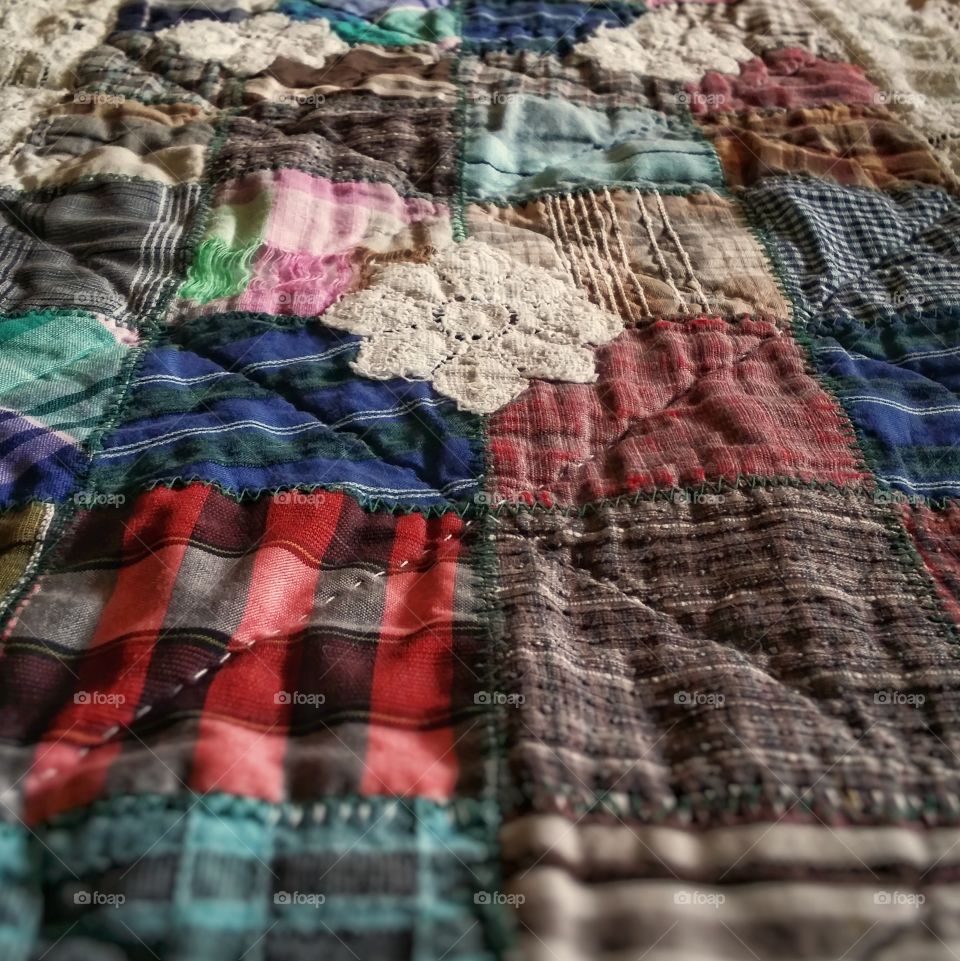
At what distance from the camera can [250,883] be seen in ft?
1.91

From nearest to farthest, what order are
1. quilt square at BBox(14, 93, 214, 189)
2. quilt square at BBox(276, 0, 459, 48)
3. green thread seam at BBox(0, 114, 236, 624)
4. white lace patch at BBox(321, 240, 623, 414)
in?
green thread seam at BBox(0, 114, 236, 624), white lace patch at BBox(321, 240, 623, 414), quilt square at BBox(14, 93, 214, 189), quilt square at BBox(276, 0, 459, 48)

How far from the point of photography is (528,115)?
56.2 inches

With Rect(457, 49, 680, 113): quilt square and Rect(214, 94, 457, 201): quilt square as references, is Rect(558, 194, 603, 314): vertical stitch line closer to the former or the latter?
Rect(214, 94, 457, 201): quilt square

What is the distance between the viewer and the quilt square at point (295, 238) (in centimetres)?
112

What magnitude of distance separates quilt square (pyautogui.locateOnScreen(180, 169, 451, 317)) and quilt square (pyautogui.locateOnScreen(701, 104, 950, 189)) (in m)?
0.50

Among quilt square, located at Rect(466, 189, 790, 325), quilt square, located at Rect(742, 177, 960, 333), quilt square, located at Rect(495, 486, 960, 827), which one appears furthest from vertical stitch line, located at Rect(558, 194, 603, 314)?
quilt square, located at Rect(495, 486, 960, 827)

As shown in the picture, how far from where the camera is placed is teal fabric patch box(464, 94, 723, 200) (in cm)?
131

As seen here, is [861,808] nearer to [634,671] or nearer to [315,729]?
[634,671]

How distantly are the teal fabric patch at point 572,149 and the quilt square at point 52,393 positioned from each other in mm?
593

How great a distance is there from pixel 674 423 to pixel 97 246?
81 cm

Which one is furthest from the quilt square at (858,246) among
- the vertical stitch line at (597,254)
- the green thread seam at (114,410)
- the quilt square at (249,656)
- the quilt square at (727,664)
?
the green thread seam at (114,410)

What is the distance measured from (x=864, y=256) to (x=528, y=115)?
0.60m

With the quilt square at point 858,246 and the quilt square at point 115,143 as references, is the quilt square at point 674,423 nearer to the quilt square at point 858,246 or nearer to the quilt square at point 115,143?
the quilt square at point 858,246

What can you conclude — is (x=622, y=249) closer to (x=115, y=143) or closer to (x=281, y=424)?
(x=281, y=424)
